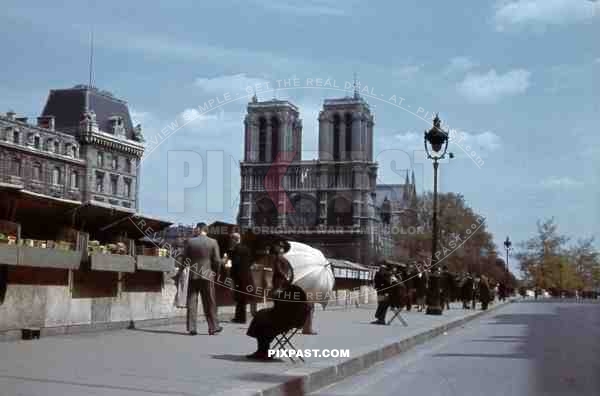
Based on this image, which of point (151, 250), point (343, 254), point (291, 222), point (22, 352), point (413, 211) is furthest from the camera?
point (343, 254)

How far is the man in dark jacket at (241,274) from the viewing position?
1738cm

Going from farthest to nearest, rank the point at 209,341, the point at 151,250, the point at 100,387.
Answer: the point at 151,250
the point at 209,341
the point at 100,387

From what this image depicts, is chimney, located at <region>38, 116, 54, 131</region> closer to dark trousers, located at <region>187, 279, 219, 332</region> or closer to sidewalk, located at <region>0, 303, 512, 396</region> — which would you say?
dark trousers, located at <region>187, 279, 219, 332</region>

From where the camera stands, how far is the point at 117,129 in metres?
118

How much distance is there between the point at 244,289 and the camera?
1808cm

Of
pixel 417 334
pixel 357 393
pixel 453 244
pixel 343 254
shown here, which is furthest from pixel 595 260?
pixel 357 393

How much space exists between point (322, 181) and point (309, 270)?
6167 inches

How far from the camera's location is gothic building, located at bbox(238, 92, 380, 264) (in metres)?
121

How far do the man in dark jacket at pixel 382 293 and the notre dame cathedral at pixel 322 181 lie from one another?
80.7 m

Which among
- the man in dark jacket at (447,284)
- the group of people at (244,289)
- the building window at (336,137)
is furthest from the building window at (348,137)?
the group of people at (244,289)

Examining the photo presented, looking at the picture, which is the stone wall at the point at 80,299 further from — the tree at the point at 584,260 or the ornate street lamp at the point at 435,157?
the tree at the point at 584,260

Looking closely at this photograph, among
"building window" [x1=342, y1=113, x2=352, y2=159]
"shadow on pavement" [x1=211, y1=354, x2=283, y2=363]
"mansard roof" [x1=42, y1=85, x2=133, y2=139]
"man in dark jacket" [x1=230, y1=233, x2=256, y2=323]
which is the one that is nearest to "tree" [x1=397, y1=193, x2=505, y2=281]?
"man in dark jacket" [x1=230, y1=233, x2=256, y2=323]

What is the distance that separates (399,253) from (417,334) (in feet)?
216

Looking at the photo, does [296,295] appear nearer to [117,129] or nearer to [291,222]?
[117,129]
